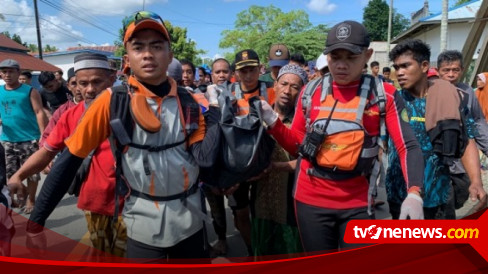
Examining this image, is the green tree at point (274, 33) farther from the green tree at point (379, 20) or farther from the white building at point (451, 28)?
the green tree at point (379, 20)

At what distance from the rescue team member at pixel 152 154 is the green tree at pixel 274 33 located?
27454 mm

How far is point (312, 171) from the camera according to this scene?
201cm

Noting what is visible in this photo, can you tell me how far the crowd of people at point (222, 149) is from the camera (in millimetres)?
1644

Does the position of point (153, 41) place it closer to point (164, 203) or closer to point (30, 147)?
point (164, 203)

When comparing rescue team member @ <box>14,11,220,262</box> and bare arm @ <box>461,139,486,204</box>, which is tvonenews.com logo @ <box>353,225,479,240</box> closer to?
bare arm @ <box>461,139,486,204</box>

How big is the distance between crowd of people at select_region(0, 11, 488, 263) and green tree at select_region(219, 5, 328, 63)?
26628 mm

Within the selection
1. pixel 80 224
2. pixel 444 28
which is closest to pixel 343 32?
pixel 80 224

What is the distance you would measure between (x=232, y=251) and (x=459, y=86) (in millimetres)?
2576

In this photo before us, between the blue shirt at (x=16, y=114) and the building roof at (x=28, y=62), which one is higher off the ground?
the building roof at (x=28, y=62)

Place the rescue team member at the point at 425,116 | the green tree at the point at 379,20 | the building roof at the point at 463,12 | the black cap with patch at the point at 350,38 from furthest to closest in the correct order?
the green tree at the point at 379,20 → the building roof at the point at 463,12 → the rescue team member at the point at 425,116 → the black cap with patch at the point at 350,38

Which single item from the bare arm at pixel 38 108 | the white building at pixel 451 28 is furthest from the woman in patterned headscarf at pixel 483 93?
the white building at pixel 451 28

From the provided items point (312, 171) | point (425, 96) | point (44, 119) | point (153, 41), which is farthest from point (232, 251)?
point (44, 119)

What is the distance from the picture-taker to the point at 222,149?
1.74 m

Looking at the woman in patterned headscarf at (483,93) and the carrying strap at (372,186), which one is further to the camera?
the woman in patterned headscarf at (483,93)
